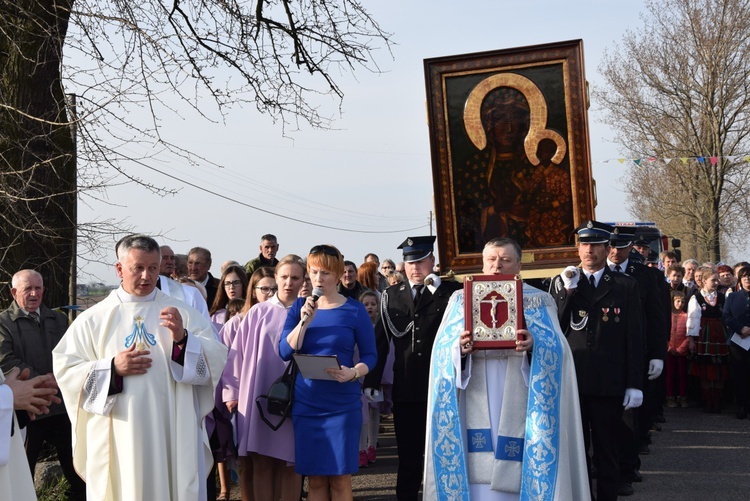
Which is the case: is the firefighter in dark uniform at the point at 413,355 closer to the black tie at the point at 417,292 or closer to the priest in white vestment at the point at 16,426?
the black tie at the point at 417,292

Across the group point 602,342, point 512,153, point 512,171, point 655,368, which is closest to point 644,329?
point 655,368

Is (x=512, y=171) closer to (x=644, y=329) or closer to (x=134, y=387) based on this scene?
(x=644, y=329)

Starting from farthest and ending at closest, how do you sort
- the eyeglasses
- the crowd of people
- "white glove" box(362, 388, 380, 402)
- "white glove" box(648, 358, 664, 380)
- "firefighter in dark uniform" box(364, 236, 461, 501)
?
"white glove" box(648, 358, 664, 380) < "white glove" box(362, 388, 380, 402) < "firefighter in dark uniform" box(364, 236, 461, 501) < the eyeglasses < the crowd of people

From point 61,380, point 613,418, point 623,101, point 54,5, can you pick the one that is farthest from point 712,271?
point 623,101

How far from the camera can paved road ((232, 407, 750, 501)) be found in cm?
879

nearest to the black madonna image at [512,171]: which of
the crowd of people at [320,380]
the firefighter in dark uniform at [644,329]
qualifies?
the firefighter in dark uniform at [644,329]

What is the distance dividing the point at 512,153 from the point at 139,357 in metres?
5.33

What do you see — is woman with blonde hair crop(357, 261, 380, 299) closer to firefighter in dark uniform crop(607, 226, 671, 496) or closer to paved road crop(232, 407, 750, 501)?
paved road crop(232, 407, 750, 501)

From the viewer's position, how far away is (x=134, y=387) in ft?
19.5

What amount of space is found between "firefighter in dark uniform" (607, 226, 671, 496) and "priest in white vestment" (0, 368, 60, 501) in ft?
16.9

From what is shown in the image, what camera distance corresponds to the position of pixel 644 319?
908 cm

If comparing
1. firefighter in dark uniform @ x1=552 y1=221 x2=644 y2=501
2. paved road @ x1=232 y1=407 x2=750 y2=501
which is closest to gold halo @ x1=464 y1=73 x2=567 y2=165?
firefighter in dark uniform @ x1=552 y1=221 x2=644 y2=501

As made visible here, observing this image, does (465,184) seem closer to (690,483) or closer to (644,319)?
(644,319)

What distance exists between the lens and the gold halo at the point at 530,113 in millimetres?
9984
